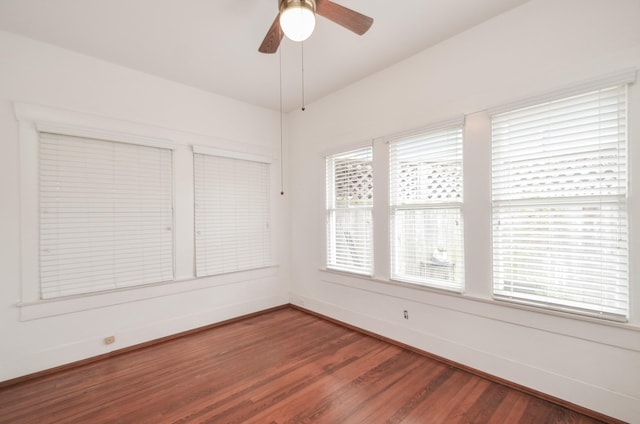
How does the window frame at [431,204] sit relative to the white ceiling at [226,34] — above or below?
below

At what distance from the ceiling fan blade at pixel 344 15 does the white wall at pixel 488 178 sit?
4.16ft

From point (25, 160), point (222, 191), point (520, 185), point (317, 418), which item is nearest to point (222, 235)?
point (222, 191)

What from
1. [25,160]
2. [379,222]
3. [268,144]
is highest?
[268,144]

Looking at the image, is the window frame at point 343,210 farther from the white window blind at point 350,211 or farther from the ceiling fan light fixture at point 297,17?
the ceiling fan light fixture at point 297,17

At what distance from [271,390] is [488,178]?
8.46 feet

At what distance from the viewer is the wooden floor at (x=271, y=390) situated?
81.0 inches

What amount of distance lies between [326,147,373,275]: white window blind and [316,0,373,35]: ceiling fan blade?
165 centimetres

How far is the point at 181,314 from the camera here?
3.49m

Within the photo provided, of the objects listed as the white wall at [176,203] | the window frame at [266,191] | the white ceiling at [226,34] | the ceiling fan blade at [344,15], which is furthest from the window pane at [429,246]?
the white wall at [176,203]

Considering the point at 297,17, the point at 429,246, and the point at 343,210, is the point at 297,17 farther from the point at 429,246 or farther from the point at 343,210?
the point at 343,210

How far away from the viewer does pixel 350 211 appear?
3.74 metres

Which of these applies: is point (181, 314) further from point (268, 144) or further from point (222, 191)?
point (268, 144)

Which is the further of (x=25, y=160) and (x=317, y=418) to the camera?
(x=25, y=160)

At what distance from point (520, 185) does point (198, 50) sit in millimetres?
3207
